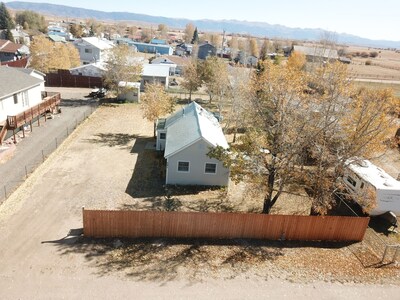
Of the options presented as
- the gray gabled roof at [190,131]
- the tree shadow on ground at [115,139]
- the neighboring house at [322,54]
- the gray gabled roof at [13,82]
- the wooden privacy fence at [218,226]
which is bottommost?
the tree shadow on ground at [115,139]

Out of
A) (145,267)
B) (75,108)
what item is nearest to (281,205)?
(145,267)

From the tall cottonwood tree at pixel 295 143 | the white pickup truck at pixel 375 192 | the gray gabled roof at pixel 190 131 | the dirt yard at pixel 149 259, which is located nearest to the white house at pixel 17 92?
the dirt yard at pixel 149 259

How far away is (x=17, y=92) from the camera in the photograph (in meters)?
33.8

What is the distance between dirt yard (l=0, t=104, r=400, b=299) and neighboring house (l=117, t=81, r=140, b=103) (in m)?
26.4

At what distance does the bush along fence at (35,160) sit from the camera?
23.4 metres

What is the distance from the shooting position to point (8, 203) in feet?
71.5

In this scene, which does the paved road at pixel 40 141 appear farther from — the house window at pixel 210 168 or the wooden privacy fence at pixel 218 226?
the house window at pixel 210 168

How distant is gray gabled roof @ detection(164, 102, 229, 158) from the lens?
998 inches

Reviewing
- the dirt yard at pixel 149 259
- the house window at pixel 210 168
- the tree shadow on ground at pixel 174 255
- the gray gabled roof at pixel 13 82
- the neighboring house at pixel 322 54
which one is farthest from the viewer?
the neighboring house at pixel 322 54

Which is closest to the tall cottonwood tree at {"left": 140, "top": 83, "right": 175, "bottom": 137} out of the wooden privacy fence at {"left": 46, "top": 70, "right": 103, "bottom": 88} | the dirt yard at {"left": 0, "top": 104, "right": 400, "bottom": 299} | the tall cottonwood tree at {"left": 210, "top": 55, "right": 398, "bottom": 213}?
the dirt yard at {"left": 0, "top": 104, "right": 400, "bottom": 299}

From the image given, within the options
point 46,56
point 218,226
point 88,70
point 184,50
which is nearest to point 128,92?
point 88,70

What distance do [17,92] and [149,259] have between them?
2541cm

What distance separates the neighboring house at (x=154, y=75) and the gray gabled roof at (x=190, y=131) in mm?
27840

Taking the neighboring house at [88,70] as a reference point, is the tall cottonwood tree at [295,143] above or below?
above
